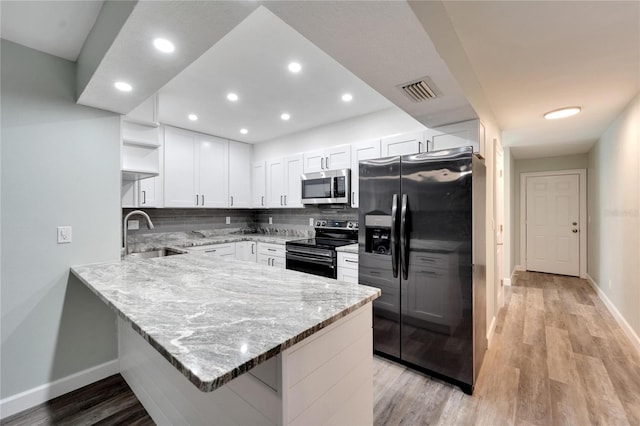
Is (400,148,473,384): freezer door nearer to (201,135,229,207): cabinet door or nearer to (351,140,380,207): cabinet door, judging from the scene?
(351,140,380,207): cabinet door

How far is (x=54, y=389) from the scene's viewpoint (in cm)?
198

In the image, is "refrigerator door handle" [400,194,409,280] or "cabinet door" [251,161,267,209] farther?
"cabinet door" [251,161,267,209]

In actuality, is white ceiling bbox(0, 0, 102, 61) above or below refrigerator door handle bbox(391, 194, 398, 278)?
above

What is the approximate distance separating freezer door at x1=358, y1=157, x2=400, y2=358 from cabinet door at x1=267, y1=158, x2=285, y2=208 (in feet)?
6.42

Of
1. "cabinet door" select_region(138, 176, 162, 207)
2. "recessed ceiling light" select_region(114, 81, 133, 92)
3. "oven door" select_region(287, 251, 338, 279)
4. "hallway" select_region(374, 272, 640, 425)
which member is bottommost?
"hallway" select_region(374, 272, 640, 425)

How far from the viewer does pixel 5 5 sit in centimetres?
148

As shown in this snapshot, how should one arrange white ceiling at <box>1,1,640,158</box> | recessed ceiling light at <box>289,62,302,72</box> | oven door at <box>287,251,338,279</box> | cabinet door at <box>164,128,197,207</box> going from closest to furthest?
white ceiling at <box>1,1,640,158</box>
recessed ceiling light at <box>289,62,302,72</box>
oven door at <box>287,251,338,279</box>
cabinet door at <box>164,128,197,207</box>

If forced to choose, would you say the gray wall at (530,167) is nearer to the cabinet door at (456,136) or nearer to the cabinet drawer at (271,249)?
the cabinet door at (456,136)

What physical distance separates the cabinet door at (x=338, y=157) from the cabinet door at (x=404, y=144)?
514mm

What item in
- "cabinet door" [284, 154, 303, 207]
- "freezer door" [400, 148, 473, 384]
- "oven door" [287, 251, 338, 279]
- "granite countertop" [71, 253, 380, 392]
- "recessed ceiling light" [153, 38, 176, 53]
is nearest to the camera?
"granite countertop" [71, 253, 380, 392]

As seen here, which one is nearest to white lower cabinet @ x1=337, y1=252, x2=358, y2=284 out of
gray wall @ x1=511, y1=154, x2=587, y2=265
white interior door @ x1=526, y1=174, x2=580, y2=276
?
gray wall @ x1=511, y1=154, x2=587, y2=265

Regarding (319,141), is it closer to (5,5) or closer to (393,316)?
(393,316)

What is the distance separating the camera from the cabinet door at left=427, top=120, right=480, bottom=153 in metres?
2.36

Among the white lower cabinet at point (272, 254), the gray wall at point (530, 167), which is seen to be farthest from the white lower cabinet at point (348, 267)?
the gray wall at point (530, 167)
